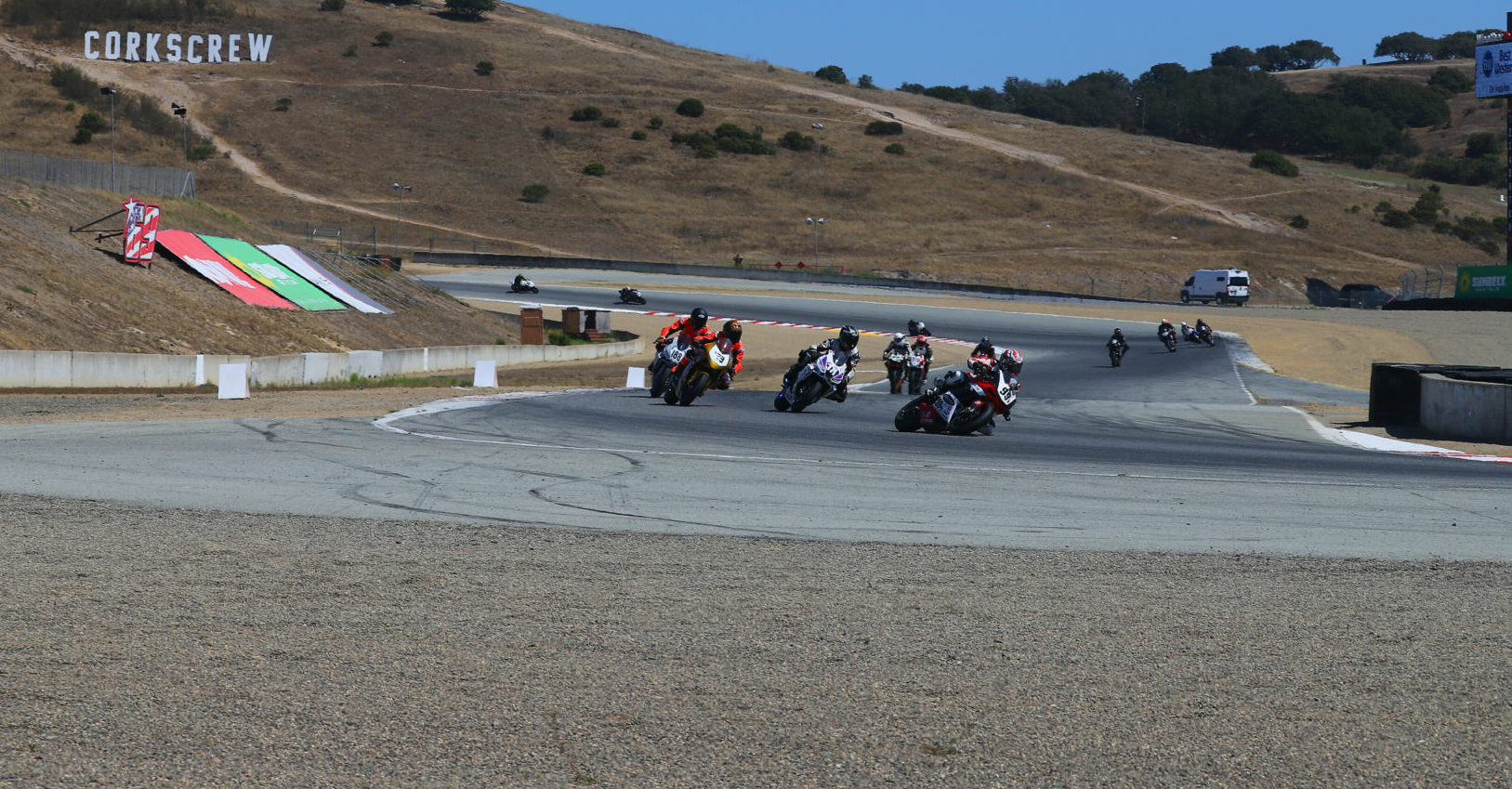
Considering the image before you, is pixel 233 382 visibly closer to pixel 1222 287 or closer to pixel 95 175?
pixel 95 175

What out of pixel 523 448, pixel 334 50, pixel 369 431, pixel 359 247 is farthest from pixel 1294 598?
pixel 334 50

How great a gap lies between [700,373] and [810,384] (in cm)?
167

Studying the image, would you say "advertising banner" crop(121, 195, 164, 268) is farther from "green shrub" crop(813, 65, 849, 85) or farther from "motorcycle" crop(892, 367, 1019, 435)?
"green shrub" crop(813, 65, 849, 85)

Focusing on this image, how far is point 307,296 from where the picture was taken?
37.7 metres

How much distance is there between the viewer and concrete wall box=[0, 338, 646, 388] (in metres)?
22.4

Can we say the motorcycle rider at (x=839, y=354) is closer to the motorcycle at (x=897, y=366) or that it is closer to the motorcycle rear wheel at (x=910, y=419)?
the motorcycle rear wheel at (x=910, y=419)

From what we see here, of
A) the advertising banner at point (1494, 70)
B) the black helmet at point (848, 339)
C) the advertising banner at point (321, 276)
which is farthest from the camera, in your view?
the advertising banner at point (1494, 70)

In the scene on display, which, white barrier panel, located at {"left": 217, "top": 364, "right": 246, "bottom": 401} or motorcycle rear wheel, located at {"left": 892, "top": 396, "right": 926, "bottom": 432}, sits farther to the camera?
white barrier panel, located at {"left": 217, "top": 364, "right": 246, "bottom": 401}

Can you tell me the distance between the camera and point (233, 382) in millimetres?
21609

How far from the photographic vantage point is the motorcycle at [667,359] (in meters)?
20.8

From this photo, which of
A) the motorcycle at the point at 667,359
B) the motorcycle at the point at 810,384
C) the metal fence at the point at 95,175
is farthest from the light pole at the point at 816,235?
the motorcycle at the point at 810,384

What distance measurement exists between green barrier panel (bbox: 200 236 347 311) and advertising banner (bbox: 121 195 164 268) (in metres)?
3.86

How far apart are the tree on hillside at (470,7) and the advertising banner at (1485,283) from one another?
12692 cm

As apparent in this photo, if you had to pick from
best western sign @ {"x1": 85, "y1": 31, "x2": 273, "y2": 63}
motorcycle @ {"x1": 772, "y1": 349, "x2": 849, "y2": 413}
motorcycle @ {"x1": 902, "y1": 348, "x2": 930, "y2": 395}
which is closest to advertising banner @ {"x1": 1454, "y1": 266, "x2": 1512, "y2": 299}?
motorcycle @ {"x1": 902, "y1": 348, "x2": 930, "y2": 395}
